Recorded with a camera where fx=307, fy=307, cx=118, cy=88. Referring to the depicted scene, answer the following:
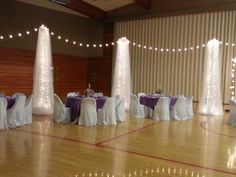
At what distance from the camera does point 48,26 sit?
44.3ft

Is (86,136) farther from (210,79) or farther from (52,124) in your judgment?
(210,79)

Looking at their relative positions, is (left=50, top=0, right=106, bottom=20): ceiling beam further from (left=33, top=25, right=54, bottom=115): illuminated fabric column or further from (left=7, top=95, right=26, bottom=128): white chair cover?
(left=7, top=95, right=26, bottom=128): white chair cover

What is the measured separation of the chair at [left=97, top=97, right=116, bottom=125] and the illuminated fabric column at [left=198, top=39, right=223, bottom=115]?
3.68m

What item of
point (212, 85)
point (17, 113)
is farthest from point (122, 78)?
point (17, 113)

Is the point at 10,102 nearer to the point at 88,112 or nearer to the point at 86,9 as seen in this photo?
the point at 88,112

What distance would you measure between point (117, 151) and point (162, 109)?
12.7 feet

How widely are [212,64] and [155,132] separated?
4.19m

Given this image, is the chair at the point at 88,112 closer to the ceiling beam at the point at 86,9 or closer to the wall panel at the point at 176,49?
the ceiling beam at the point at 86,9

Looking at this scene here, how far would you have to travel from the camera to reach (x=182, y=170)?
4.07 metres

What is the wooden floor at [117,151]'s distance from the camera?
3963 millimetres

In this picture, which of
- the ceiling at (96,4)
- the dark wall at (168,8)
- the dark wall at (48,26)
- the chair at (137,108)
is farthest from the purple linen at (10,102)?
the dark wall at (168,8)

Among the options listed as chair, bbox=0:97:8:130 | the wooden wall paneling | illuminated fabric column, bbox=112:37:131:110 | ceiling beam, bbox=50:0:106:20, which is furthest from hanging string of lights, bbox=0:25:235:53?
chair, bbox=0:97:8:130

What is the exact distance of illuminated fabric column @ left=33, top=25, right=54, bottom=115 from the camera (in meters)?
8.71

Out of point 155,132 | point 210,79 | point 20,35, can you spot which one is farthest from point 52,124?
point 20,35
